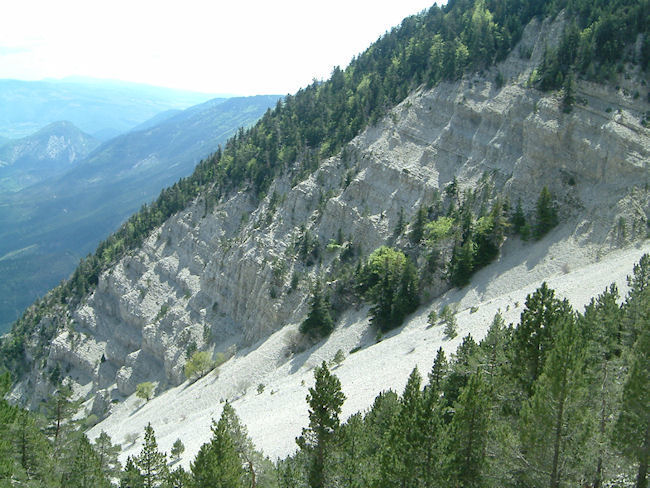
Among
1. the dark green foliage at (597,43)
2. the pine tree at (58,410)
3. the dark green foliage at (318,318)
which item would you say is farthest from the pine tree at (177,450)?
the dark green foliage at (597,43)

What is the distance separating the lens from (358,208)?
65875 mm

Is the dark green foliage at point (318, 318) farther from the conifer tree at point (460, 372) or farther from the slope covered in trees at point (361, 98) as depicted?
the conifer tree at point (460, 372)

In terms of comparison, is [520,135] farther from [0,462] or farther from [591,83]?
[0,462]

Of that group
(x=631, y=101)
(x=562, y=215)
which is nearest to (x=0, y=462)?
(x=562, y=215)

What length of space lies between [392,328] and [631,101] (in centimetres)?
3443

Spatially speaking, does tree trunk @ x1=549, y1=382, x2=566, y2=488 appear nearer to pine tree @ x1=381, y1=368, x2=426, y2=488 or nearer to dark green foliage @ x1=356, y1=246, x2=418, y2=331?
pine tree @ x1=381, y1=368, x2=426, y2=488

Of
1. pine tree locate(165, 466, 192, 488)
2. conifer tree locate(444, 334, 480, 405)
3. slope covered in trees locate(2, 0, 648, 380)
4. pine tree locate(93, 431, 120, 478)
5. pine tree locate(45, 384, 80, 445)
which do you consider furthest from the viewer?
slope covered in trees locate(2, 0, 648, 380)

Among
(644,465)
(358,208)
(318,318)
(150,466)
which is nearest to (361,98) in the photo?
(358,208)

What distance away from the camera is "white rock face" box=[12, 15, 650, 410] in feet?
163

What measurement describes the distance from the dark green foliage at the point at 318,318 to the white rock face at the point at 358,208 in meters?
5.41

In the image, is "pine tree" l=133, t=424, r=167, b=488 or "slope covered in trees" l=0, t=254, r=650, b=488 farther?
"pine tree" l=133, t=424, r=167, b=488

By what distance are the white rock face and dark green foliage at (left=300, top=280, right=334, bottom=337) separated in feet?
17.7

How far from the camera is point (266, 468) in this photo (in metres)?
24.0

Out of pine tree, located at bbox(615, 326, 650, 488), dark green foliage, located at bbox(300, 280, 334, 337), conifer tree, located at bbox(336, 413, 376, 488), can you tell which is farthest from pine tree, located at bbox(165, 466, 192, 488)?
dark green foliage, located at bbox(300, 280, 334, 337)
